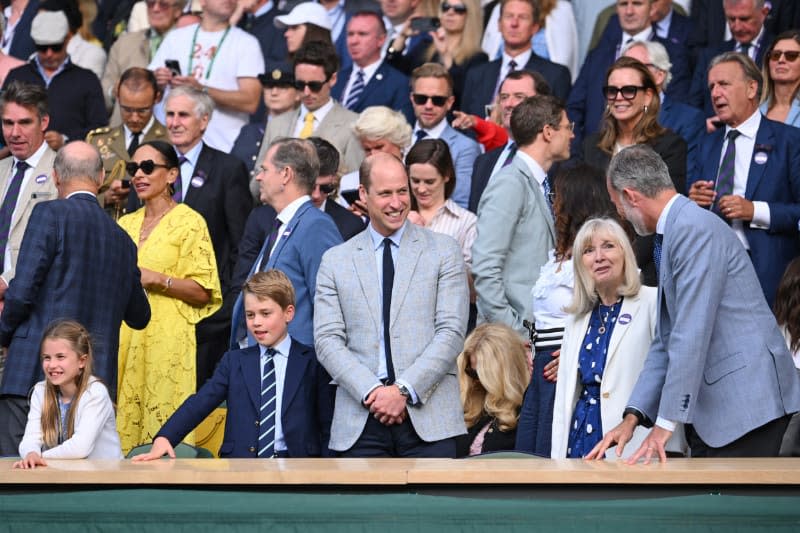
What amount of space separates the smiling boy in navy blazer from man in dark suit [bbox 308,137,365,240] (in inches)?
71.3

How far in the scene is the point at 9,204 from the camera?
7988 mm

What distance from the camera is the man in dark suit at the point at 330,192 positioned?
776 centimetres

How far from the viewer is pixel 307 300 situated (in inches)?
255

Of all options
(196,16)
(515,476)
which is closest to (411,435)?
(515,476)

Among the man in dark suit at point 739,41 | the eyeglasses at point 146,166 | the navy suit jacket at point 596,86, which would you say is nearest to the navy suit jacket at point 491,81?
the navy suit jacket at point 596,86

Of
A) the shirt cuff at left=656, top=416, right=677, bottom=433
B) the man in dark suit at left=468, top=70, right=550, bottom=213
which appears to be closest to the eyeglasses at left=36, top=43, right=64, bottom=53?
the man in dark suit at left=468, top=70, right=550, bottom=213

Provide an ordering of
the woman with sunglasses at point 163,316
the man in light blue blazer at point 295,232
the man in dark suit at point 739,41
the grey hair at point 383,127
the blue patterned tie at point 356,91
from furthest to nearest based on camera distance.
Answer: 1. the blue patterned tie at point 356,91
2. the man in dark suit at point 739,41
3. the grey hair at point 383,127
4. the woman with sunglasses at point 163,316
5. the man in light blue blazer at point 295,232

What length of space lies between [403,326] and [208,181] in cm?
319

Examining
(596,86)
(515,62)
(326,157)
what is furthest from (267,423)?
(515,62)

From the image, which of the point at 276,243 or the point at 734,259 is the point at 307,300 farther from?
the point at 734,259

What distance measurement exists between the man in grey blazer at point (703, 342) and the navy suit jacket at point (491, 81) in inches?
180

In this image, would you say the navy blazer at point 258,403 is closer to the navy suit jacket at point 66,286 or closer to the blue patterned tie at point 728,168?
the navy suit jacket at point 66,286

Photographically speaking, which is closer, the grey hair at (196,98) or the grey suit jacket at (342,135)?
the grey hair at (196,98)

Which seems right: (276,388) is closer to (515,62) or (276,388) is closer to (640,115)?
(640,115)
